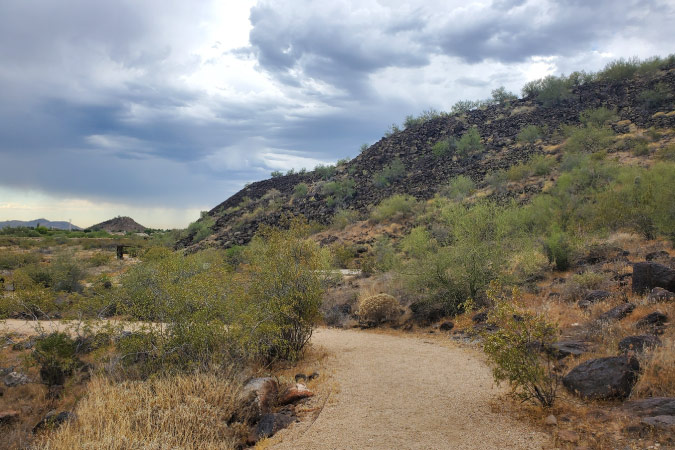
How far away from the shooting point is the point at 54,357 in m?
10.6

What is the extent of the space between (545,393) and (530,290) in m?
9.15

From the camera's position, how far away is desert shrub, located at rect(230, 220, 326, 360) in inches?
392

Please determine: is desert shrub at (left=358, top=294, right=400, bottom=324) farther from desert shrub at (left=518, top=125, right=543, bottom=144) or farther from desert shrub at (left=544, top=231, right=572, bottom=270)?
desert shrub at (left=518, top=125, right=543, bottom=144)

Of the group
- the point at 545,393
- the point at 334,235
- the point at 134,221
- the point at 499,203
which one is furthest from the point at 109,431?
the point at 134,221

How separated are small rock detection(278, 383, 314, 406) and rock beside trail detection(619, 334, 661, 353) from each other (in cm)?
618

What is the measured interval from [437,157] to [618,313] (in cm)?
4441

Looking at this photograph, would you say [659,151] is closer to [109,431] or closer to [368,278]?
[368,278]

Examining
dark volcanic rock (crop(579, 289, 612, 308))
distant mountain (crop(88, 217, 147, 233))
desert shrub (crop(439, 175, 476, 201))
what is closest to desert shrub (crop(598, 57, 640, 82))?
desert shrub (crop(439, 175, 476, 201))

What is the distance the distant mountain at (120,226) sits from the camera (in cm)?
8769

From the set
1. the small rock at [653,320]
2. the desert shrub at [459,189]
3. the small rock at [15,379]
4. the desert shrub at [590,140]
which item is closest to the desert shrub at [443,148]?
the desert shrub at [459,189]

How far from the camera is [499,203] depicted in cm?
3059

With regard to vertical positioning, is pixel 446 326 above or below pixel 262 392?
below

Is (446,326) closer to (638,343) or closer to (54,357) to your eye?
(638,343)

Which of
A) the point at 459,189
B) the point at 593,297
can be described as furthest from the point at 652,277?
the point at 459,189
